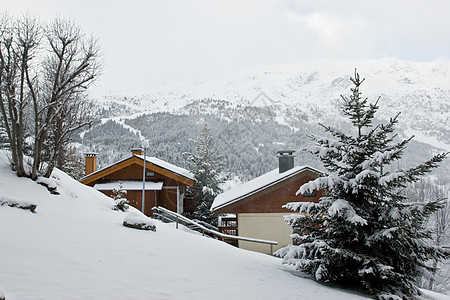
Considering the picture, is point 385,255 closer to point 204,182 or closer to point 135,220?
point 135,220

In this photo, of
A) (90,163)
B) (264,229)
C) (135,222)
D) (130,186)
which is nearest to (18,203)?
(135,222)

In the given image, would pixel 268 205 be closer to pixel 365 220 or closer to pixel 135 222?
pixel 135 222

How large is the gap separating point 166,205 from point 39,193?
14295 mm

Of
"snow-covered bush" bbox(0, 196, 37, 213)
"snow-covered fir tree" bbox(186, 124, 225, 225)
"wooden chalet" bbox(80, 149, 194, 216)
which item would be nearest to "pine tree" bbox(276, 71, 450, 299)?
"snow-covered bush" bbox(0, 196, 37, 213)

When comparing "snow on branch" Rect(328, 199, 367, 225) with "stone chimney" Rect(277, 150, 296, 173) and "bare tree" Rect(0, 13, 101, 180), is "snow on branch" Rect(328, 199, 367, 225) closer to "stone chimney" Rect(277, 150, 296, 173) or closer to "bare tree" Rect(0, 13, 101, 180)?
"bare tree" Rect(0, 13, 101, 180)

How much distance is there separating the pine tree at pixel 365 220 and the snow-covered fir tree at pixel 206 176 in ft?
57.5

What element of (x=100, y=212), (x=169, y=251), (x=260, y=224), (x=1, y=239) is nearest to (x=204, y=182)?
(x=260, y=224)

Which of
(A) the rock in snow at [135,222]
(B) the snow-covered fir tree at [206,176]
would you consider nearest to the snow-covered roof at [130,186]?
(B) the snow-covered fir tree at [206,176]

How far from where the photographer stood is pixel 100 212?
36.7 ft

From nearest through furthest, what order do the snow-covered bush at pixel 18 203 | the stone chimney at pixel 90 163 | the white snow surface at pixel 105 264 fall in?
1. the white snow surface at pixel 105 264
2. the snow-covered bush at pixel 18 203
3. the stone chimney at pixel 90 163

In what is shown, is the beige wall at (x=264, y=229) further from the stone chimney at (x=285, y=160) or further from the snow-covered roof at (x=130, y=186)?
the snow-covered roof at (x=130, y=186)

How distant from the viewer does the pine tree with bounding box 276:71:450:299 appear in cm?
718

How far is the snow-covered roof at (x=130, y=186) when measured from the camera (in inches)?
877

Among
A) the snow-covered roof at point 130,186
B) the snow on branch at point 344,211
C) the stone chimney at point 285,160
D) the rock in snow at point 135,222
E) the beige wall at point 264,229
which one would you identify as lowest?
the beige wall at point 264,229
